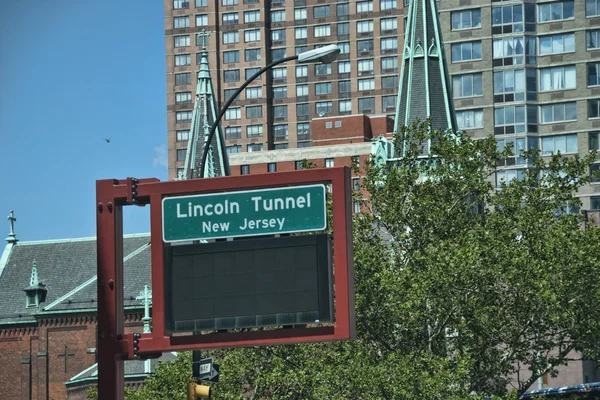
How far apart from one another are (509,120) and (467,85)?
443 cm

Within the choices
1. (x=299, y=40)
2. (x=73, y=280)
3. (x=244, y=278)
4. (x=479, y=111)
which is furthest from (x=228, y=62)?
(x=244, y=278)

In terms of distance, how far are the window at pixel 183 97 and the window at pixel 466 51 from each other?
5564cm

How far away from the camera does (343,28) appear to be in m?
158

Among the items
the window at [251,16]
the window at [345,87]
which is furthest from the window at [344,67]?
the window at [251,16]

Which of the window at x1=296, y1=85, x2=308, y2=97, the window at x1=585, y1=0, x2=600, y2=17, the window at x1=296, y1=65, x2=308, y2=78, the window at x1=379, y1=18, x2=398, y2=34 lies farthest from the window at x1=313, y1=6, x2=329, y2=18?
the window at x1=585, y1=0, x2=600, y2=17

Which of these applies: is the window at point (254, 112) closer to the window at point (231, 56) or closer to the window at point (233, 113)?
the window at point (233, 113)

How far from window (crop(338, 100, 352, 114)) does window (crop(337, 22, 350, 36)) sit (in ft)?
25.1

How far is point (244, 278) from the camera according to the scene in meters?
22.1

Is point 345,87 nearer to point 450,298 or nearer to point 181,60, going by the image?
point 181,60

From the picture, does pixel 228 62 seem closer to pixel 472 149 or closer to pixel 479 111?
pixel 479 111

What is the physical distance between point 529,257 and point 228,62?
116247 millimetres

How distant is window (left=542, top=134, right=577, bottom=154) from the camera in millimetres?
110000

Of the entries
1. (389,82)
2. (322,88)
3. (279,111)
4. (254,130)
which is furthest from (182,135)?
(389,82)

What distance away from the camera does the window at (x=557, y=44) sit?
10875 cm
